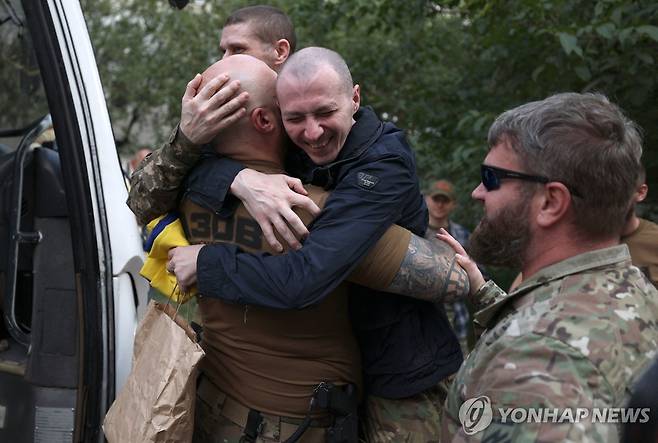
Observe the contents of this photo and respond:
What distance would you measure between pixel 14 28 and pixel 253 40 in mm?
1843

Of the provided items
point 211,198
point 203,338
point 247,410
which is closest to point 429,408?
point 247,410

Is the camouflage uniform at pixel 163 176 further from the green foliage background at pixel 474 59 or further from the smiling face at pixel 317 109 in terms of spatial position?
the green foliage background at pixel 474 59

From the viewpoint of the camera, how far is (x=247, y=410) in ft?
7.57

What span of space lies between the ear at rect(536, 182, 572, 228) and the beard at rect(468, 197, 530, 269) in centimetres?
3

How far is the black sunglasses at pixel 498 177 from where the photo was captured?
166 centimetres

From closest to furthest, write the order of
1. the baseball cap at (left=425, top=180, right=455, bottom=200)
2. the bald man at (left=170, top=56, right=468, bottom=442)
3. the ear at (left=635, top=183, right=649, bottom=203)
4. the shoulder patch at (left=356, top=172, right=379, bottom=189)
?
the ear at (left=635, top=183, right=649, bottom=203)
the shoulder patch at (left=356, top=172, right=379, bottom=189)
the bald man at (left=170, top=56, right=468, bottom=442)
the baseball cap at (left=425, top=180, right=455, bottom=200)

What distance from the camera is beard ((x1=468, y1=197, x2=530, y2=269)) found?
169 cm

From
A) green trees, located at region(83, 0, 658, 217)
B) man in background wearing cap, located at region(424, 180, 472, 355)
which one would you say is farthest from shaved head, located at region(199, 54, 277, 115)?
man in background wearing cap, located at region(424, 180, 472, 355)

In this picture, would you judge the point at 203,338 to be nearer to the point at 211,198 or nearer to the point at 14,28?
the point at 211,198

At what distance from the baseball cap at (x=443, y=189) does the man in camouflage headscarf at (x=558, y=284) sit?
16.8ft

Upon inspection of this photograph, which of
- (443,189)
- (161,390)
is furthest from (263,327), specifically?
(443,189)

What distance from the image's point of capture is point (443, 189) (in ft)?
23.0

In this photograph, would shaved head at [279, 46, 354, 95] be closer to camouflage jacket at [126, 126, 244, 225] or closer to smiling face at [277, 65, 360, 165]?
smiling face at [277, 65, 360, 165]

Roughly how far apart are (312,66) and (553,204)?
752 mm
